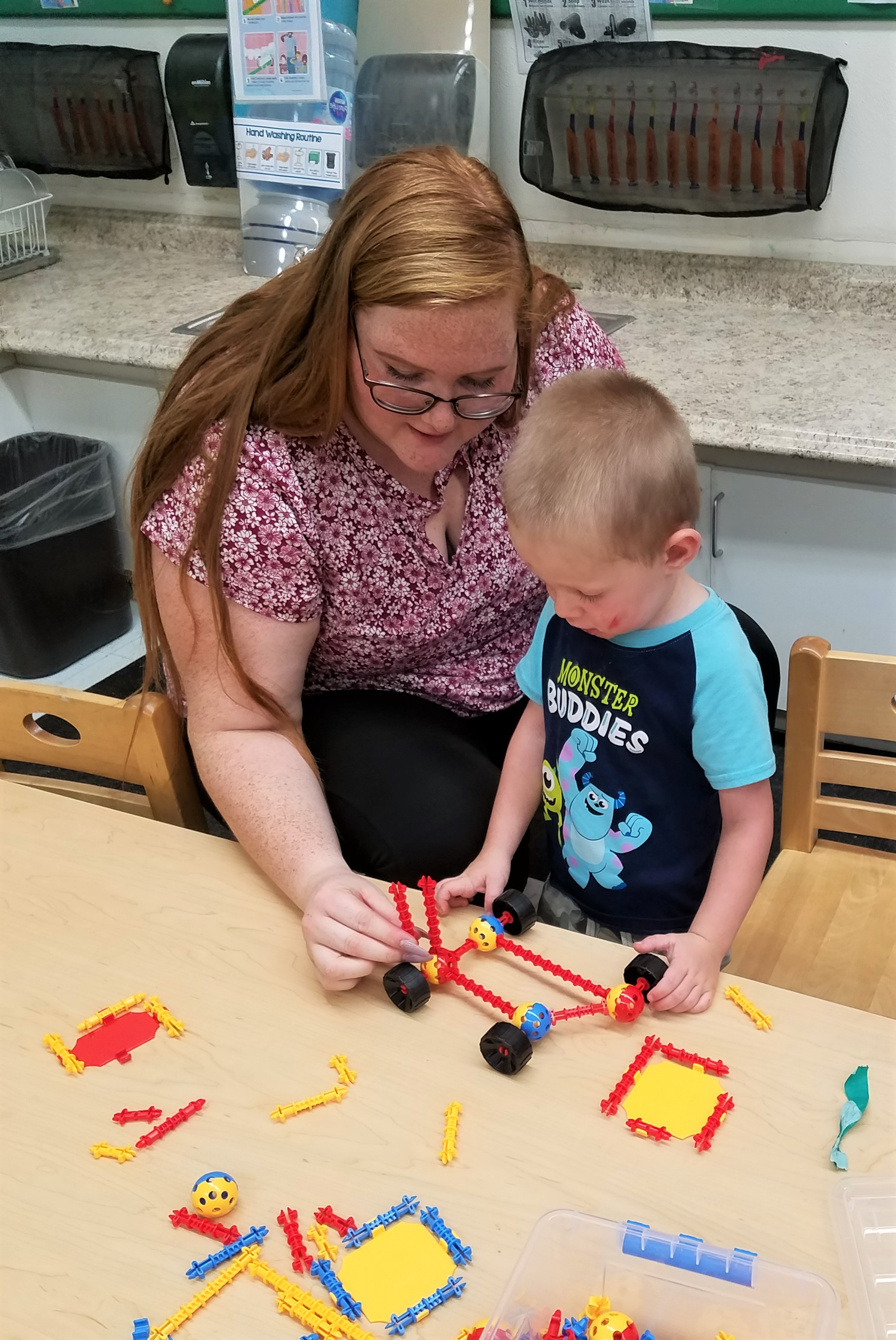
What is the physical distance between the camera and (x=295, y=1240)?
0.74 metres

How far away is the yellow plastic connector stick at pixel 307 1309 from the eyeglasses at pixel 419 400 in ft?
2.43

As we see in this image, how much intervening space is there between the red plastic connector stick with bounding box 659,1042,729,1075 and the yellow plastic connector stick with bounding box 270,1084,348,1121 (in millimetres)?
236

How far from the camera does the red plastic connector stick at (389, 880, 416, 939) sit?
3.18 feet

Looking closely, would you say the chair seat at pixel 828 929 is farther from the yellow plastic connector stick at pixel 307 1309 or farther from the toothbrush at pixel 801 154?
the toothbrush at pixel 801 154

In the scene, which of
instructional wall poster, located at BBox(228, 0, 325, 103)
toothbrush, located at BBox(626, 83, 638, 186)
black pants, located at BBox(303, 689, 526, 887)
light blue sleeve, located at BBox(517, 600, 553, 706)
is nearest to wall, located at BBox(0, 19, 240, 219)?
instructional wall poster, located at BBox(228, 0, 325, 103)

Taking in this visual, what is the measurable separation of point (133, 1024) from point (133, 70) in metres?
2.46

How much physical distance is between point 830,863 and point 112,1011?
2.72 feet

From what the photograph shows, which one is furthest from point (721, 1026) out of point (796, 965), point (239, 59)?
point (239, 59)

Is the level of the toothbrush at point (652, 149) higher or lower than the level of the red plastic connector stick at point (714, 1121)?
higher

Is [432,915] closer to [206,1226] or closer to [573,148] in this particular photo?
[206,1226]

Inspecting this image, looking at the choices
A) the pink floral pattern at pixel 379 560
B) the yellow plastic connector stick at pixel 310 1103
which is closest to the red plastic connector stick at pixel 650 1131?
the yellow plastic connector stick at pixel 310 1103

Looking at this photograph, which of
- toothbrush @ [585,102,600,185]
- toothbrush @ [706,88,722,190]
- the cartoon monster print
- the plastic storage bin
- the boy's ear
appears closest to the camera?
the plastic storage bin

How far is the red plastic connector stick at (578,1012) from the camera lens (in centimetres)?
88

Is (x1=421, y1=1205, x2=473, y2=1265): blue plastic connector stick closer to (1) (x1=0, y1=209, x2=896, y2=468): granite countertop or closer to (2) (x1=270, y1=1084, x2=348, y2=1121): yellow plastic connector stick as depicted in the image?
(2) (x1=270, y1=1084, x2=348, y2=1121): yellow plastic connector stick
